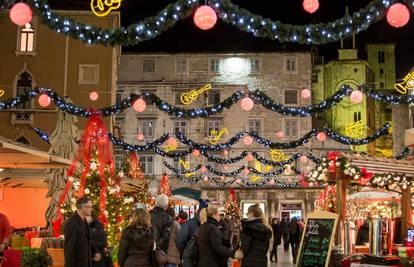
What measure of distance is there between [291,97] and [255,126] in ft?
13.1

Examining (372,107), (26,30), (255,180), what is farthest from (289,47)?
(26,30)

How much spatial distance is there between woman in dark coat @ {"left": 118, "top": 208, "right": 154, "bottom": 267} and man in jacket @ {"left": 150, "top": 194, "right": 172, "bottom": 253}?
7.93 ft

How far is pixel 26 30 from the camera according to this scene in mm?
35469

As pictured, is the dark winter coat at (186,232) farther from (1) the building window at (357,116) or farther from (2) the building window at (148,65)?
(1) the building window at (357,116)

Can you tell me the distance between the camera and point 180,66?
53062mm

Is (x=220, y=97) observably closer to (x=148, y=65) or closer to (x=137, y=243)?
(x=148, y=65)

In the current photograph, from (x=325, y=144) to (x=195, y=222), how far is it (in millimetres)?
43278

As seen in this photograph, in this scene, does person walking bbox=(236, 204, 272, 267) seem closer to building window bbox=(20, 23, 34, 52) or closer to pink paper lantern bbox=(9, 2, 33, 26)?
pink paper lantern bbox=(9, 2, 33, 26)

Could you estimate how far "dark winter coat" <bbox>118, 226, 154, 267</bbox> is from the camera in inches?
317

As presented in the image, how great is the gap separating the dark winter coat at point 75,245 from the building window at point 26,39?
28979 mm

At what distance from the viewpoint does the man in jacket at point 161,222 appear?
10.6 meters

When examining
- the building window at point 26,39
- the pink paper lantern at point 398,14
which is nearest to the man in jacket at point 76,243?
the pink paper lantern at point 398,14

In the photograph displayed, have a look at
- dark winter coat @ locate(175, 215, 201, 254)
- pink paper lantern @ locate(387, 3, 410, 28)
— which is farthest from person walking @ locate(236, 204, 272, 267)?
pink paper lantern @ locate(387, 3, 410, 28)

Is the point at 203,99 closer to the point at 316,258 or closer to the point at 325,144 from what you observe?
the point at 325,144
